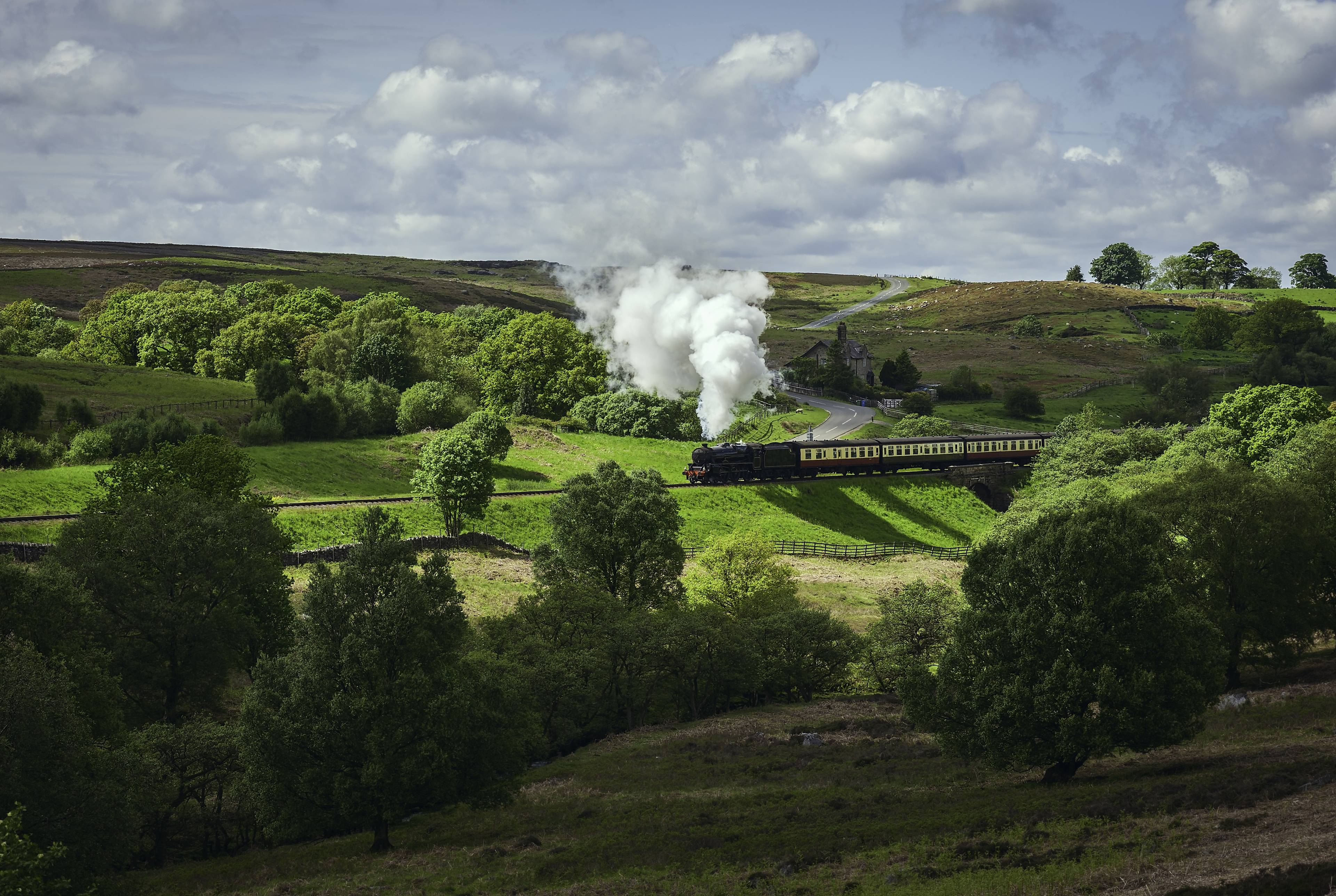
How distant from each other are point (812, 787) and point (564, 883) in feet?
34.8

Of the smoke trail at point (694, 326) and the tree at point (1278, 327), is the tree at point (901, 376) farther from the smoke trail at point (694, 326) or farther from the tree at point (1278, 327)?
the tree at point (1278, 327)

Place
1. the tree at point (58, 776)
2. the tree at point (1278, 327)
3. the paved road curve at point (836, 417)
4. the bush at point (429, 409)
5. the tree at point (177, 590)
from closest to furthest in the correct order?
the tree at point (58, 776) < the tree at point (177, 590) < the bush at point (429, 409) < the paved road curve at point (836, 417) < the tree at point (1278, 327)

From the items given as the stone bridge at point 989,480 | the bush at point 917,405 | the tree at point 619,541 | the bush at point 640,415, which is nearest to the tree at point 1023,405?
the bush at point 917,405

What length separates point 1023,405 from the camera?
4919 inches

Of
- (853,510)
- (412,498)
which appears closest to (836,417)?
(853,510)

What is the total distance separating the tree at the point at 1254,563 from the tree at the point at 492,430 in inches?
1750

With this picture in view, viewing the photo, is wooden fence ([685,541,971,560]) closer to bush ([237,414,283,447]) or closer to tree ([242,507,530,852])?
bush ([237,414,283,447])

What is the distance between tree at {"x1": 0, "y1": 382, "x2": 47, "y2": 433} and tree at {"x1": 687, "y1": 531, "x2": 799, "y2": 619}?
49146 mm

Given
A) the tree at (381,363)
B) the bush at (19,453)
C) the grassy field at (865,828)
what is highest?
the tree at (381,363)

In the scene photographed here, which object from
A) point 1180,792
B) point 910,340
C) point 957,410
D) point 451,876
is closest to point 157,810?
point 451,876

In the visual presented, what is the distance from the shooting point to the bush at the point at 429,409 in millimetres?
92000

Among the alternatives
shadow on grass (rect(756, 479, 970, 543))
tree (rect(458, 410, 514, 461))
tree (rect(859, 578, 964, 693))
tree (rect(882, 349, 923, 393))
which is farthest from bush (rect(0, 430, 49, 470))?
tree (rect(882, 349, 923, 393))

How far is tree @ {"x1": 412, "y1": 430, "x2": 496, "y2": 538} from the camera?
6575cm

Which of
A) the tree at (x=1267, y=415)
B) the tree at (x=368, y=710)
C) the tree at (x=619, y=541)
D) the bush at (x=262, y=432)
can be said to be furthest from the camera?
the tree at (x=1267, y=415)
